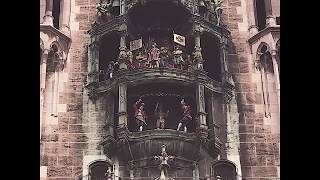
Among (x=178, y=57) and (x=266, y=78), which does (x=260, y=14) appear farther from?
(x=178, y=57)

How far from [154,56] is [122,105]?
4.14 ft

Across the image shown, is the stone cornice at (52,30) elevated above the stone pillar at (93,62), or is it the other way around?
the stone cornice at (52,30)

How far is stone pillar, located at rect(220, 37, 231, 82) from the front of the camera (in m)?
14.3

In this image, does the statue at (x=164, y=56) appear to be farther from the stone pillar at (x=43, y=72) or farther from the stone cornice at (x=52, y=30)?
the stone pillar at (x=43, y=72)

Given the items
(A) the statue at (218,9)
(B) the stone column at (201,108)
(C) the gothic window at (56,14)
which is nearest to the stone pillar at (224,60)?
(A) the statue at (218,9)

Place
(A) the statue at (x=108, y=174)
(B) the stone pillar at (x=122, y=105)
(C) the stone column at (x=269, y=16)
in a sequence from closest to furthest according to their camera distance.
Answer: (A) the statue at (x=108, y=174), (B) the stone pillar at (x=122, y=105), (C) the stone column at (x=269, y=16)

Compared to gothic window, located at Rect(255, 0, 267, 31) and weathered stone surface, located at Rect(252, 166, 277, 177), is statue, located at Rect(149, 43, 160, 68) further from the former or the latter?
weathered stone surface, located at Rect(252, 166, 277, 177)

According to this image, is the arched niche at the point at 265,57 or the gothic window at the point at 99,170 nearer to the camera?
the gothic window at the point at 99,170

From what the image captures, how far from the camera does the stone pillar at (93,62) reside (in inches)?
561

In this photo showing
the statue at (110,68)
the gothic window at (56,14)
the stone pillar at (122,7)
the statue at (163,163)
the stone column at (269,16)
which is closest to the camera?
the statue at (163,163)

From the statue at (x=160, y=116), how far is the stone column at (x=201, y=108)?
0.65 meters

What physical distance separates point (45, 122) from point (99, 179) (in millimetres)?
1529

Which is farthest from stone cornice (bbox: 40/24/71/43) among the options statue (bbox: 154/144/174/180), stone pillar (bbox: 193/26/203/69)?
statue (bbox: 154/144/174/180)
